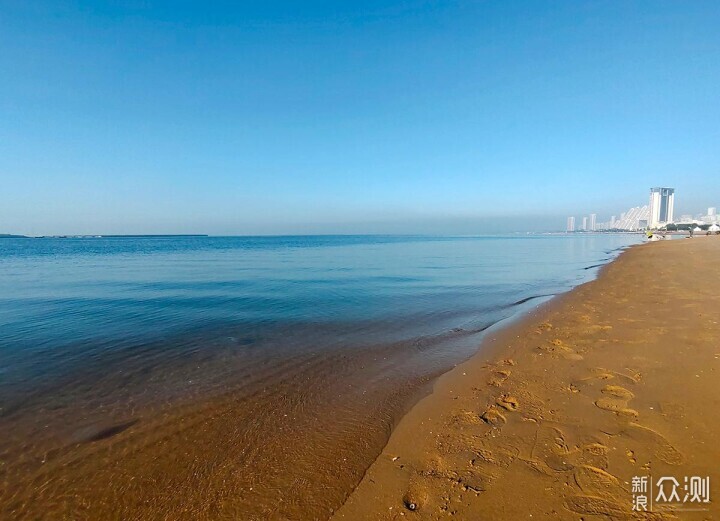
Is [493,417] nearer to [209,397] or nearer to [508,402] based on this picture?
[508,402]

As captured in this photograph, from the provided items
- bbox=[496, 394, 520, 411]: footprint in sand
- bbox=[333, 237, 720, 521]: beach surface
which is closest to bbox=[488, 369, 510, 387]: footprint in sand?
bbox=[333, 237, 720, 521]: beach surface

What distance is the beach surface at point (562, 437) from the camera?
130 inches

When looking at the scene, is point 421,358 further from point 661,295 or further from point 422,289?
point 661,295

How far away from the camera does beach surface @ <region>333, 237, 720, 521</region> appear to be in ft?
10.8

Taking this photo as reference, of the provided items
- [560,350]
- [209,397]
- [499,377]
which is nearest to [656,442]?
[499,377]

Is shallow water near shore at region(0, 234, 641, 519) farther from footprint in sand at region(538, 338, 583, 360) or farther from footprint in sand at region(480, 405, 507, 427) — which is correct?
footprint in sand at region(538, 338, 583, 360)

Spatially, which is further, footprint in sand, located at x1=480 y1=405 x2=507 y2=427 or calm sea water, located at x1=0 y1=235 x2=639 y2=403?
calm sea water, located at x1=0 y1=235 x2=639 y2=403

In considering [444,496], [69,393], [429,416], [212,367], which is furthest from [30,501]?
[429,416]

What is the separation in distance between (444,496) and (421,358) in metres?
4.42

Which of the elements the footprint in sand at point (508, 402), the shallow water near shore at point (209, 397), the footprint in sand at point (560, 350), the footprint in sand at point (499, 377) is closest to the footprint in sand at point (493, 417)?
the footprint in sand at point (508, 402)

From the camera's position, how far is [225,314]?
12.4 meters

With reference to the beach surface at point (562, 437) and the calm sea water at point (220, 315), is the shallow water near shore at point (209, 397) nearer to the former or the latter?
the calm sea water at point (220, 315)

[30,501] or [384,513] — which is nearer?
[384,513]

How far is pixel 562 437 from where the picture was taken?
424cm
